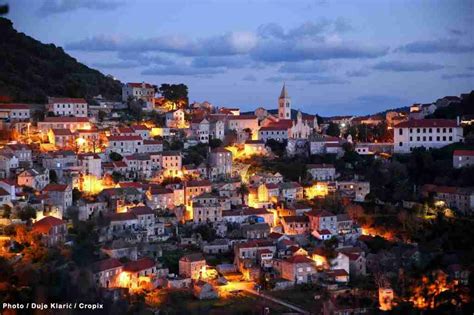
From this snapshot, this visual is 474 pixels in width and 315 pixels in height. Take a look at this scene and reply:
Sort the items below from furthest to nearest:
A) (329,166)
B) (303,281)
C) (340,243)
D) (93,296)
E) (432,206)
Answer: (329,166), (432,206), (340,243), (303,281), (93,296)

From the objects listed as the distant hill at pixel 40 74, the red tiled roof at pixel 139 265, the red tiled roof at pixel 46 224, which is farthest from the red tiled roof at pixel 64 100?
the red tiled roof at pixel 139 265

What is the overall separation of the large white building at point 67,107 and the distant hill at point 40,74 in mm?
1805

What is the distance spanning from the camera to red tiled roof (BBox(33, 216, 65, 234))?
14.8 metres

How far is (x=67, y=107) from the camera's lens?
2420 centimetres

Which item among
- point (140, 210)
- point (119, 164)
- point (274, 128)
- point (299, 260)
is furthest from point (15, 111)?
point (299, 260)

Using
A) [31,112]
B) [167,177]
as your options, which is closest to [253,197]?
[167,177]

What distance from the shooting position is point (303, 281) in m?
15.4

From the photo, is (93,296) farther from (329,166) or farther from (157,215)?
(329,166)

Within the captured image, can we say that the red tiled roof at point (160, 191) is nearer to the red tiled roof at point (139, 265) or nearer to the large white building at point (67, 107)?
the red tiled roof at point (139, 265)

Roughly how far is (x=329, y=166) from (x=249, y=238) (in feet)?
18.4

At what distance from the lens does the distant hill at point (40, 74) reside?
2663cm

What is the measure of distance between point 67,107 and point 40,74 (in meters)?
6.26

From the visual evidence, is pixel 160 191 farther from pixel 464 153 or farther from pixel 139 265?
pixel 464 153

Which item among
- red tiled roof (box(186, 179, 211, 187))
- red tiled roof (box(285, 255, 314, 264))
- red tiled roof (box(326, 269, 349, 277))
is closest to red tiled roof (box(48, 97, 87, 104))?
red tiled roof (box(186, 179, 211, 187))
